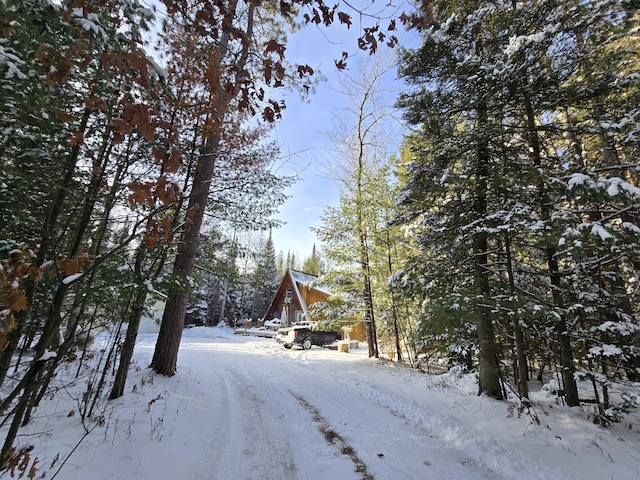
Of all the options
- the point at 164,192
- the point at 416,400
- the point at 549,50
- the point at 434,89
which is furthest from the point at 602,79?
the point at 164,192

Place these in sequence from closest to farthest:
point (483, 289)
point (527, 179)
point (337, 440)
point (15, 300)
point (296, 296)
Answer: point (15, 300) → point (337, 440) → point (527, 179) → point (483, 289) → point (296, 296)

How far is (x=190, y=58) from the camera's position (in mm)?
4961

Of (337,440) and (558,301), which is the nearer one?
(337,440)

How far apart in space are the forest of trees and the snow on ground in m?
0.49

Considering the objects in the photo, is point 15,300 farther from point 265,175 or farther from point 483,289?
point 483,289

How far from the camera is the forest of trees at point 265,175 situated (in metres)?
2.21

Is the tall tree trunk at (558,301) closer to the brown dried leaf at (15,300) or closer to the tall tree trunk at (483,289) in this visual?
the tall tree trunk at (483,289)

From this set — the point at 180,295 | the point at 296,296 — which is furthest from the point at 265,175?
the point at 296,296

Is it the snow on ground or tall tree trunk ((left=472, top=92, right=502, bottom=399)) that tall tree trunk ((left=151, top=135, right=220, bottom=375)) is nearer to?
the snow on ground

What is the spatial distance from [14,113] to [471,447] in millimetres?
6453

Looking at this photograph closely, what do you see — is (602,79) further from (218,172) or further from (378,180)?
(218,172)

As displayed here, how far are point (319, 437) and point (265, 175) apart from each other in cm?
537

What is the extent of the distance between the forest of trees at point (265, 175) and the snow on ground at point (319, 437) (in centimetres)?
49

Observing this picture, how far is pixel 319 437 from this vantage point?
411cm
